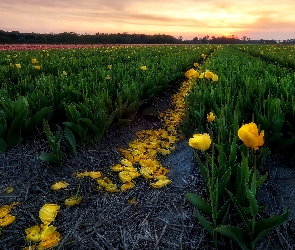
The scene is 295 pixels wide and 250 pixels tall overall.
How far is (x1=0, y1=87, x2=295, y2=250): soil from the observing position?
1.74m

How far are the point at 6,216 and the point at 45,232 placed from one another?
33 cm

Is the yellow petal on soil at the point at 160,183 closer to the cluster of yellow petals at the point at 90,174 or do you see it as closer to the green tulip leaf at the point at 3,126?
the cluster of yellow petals at the point at 90,174

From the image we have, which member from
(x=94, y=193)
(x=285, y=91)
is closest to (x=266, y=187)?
(x=94, y=193)

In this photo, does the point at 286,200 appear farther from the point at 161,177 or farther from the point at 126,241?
the point at 126,241

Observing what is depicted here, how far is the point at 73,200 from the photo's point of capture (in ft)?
6.86

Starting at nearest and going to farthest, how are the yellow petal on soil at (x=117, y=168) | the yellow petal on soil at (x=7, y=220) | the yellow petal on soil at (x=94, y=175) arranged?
the yellow petal on soil at (x=7, y=220) < the yellow petal on soil at (x=94, y=175) < the yellow petal on soil at (x=117, y=168)

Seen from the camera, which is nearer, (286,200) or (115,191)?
(286,200)

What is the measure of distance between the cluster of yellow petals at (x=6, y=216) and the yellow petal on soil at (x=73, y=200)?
0.33 m

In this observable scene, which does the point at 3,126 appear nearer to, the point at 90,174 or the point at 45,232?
the point at 90,174

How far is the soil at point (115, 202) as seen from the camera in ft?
5.72

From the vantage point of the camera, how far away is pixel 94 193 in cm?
225

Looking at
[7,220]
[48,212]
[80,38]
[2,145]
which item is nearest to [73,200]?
[48,212]

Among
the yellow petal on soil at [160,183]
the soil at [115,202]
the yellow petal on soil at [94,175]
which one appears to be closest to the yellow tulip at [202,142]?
the soil at [115,202]

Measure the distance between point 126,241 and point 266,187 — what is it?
107 cm
